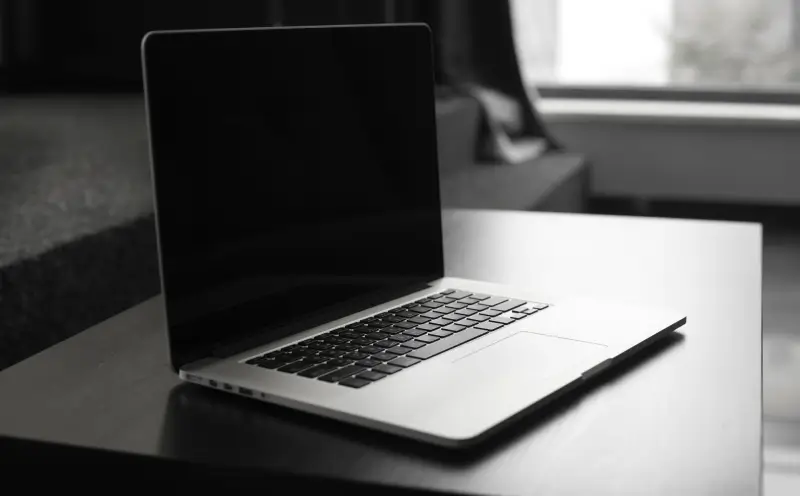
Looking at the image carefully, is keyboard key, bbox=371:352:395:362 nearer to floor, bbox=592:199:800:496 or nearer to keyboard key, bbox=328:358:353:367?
keyboard key, bbox=328:358:353:367

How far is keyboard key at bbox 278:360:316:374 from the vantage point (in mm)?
635

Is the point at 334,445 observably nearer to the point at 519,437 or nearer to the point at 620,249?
the point at 519,437

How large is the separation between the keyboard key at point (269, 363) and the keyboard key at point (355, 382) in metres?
0.06

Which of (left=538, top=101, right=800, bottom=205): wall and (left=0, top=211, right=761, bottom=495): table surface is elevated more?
(left=0, top=211, right=761, bottom=495): table surface

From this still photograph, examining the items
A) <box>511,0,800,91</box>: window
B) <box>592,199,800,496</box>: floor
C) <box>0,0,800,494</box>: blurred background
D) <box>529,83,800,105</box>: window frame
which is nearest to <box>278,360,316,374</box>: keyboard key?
<box>592,199,800,496</box>: floor

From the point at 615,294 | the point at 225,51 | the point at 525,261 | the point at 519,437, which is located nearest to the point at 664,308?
the point at 615,294

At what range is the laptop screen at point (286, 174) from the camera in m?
0.65

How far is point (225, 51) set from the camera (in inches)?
26.9

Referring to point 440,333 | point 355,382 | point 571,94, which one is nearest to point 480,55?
point 571,94

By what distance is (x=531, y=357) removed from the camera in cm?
66

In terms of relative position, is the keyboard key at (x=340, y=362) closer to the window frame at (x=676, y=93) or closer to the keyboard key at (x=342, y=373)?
the keyboard key at (x=342, y=373)

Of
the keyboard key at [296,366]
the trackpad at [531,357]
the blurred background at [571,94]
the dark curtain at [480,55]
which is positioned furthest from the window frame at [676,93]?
the keyboard key at [296,366]

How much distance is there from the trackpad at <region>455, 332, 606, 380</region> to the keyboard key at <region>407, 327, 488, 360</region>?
2 cm

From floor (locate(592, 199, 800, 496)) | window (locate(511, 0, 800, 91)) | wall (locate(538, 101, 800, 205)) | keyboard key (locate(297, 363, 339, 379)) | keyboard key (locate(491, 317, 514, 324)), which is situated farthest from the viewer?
window (locate(511, 0, 800, 91))
